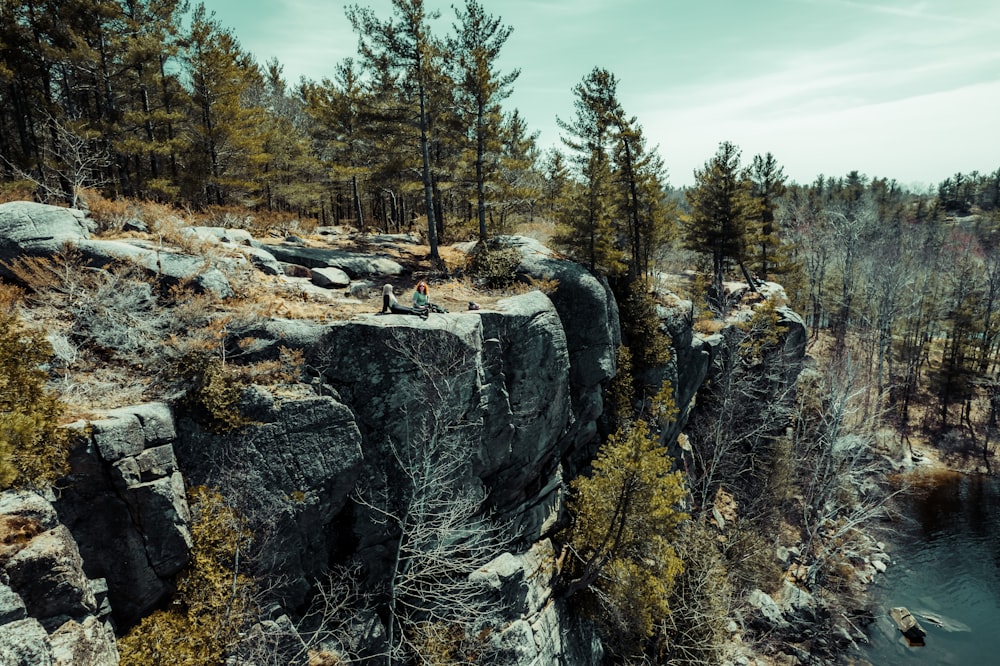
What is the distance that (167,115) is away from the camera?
22016 millimetres

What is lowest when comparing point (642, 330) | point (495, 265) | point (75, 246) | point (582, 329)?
point (642, 330)

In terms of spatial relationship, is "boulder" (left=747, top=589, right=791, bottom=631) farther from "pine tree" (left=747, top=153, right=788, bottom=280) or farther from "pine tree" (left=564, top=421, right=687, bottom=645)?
"pine tree" (left=747, top=153, right=788, bottom=280)

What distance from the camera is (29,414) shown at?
30.0 ft

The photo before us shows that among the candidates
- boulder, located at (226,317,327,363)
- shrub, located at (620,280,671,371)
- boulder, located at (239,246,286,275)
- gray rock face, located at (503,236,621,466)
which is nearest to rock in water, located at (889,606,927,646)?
shrub, located at (620,280,671,371)

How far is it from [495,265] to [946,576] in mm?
30866

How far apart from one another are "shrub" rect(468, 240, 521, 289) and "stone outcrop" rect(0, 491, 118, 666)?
52.2 feet

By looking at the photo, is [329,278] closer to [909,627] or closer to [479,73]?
[479,73]

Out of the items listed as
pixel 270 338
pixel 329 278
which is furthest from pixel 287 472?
pixel 329 278

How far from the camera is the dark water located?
846 inches

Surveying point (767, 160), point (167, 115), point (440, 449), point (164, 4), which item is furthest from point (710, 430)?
point (164, 4)

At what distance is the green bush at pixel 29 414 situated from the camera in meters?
8.77

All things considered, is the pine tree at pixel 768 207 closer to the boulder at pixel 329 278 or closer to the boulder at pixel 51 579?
the boulder at pixel 329 278

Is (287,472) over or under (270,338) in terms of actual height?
under

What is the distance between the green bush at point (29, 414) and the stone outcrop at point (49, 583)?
54 centimetres
